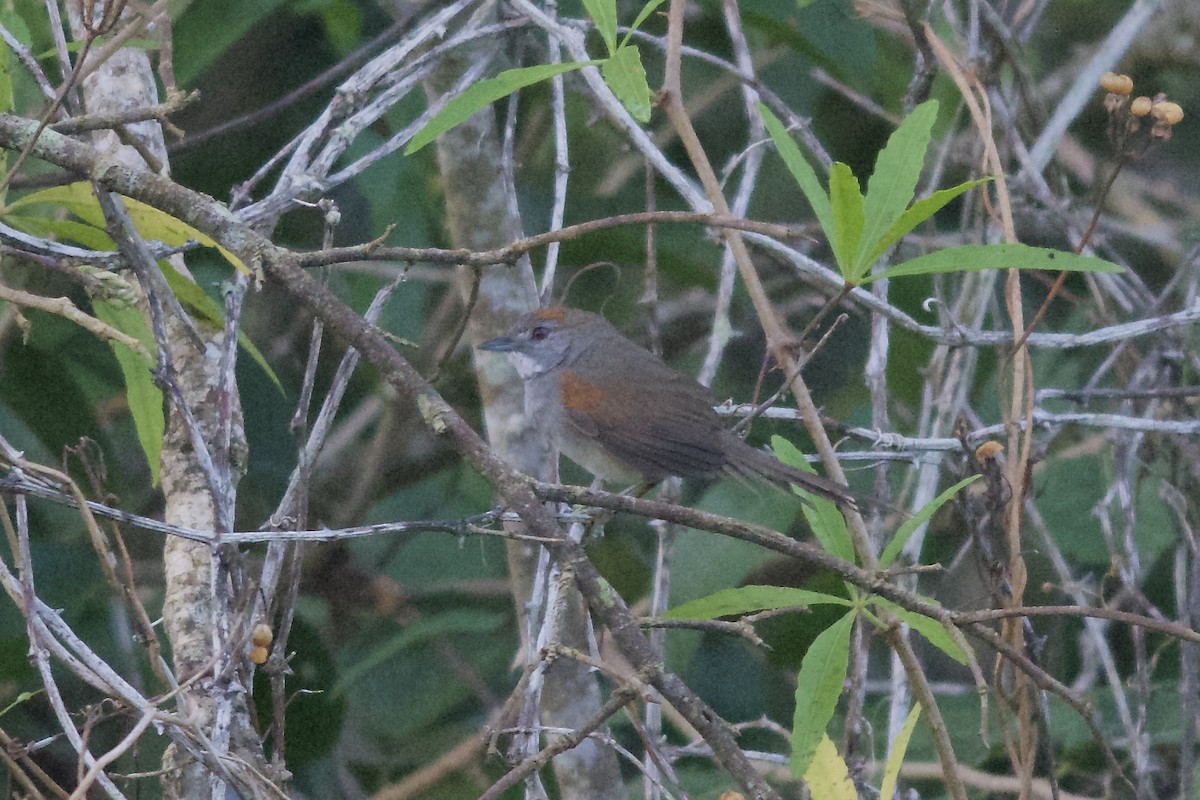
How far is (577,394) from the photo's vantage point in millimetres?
3725

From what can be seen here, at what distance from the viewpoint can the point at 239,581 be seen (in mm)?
1919

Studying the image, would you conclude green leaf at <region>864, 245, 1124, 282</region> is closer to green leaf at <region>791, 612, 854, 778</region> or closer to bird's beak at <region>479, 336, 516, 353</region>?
green leaf at <region>791, 612, 854, 778</region>

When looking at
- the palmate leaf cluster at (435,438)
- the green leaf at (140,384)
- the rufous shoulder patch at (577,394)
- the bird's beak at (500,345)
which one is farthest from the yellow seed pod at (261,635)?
the rufous shoulder patch at (577,394)

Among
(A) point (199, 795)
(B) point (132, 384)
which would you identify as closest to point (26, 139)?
(B) point (132, 384)

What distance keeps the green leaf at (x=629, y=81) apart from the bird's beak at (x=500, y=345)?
148 centimetres

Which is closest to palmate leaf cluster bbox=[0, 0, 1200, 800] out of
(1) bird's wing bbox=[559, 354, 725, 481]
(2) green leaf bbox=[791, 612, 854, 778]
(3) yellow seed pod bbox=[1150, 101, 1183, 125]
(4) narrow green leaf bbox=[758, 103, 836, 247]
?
Result: (1) bird's wing bbox=[559, 354, 725, 481]

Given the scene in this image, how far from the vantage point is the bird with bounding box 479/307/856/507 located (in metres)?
3.32

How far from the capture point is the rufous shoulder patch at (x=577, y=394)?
145 inches

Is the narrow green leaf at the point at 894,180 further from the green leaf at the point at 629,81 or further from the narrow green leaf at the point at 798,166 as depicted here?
the green leaf at the point at 629,81

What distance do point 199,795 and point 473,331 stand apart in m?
1.81

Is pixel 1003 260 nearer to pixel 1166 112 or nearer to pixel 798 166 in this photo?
pixel 798 166

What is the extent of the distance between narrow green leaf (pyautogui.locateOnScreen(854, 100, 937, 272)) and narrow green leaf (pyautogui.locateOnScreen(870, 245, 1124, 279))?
0.08 meters

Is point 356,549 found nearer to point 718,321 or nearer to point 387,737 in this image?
point 387,737

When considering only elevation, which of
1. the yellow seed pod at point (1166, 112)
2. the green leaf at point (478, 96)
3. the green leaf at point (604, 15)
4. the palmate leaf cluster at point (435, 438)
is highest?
the green leaf at point (604, 15)
